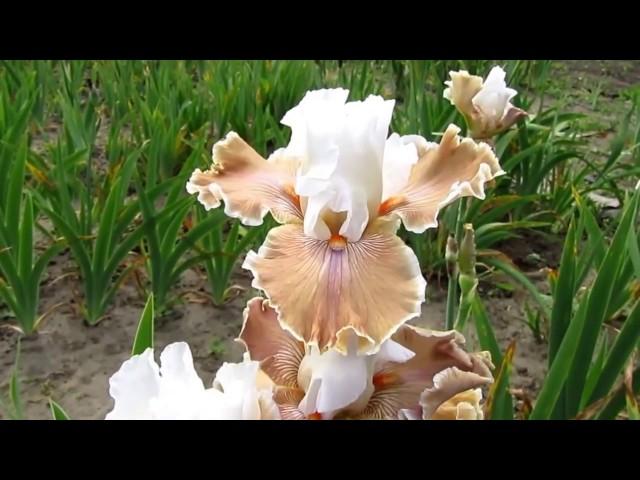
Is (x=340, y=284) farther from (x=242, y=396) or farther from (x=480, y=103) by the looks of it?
(x=480, y=103)

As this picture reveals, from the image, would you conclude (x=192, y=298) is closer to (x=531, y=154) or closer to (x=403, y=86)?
(x=531, y=154)

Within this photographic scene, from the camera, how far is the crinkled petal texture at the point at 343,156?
0.66 meters

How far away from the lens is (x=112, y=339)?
1.87m

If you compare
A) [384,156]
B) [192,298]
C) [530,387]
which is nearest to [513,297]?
[530,387]

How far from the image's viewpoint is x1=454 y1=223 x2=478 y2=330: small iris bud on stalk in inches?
35.2

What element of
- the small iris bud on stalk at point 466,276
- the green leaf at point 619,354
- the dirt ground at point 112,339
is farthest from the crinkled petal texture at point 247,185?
the dirt ground at point 112,339

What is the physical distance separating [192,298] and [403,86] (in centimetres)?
172

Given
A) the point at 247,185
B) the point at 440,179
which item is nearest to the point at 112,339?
the point at 247,185

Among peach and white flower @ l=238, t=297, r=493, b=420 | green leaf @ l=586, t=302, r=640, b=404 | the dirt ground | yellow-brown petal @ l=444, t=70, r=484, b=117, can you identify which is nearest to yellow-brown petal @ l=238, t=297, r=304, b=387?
peach and white flower @ l=238, t=297, r=493, b=420

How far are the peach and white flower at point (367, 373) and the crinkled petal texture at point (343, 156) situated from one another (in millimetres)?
105

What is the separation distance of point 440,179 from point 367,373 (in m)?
0.20

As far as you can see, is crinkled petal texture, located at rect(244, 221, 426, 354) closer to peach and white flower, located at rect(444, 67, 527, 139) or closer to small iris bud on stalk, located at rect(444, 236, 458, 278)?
small iris bud on stalk, located at rect(444, 236, 458, 278)

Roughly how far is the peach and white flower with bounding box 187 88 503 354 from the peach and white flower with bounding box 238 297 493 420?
0.03 m

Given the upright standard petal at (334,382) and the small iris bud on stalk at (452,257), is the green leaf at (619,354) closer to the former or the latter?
the small iris bud on stalk at (452,257)
